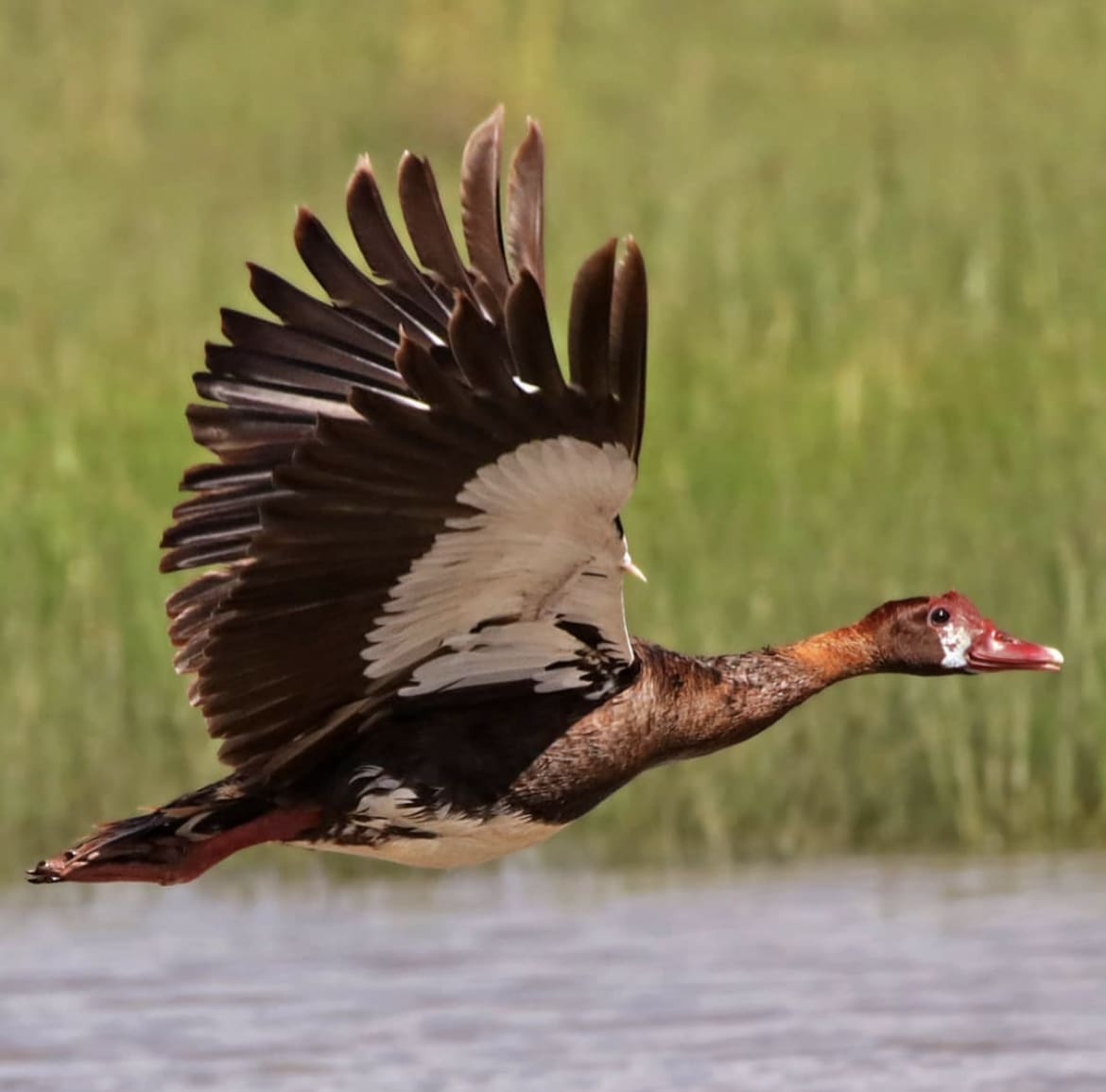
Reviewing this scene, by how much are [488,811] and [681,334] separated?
5.02m

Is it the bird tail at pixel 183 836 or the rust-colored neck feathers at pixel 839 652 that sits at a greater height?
the rust-colored neck feathers at pixel 839 652

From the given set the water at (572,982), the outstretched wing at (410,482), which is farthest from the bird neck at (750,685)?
the water at (572,982)

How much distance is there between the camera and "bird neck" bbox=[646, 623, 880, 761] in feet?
19.8

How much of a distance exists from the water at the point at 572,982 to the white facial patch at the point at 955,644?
1.09 meters

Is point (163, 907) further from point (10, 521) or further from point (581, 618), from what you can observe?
point (581, 618)

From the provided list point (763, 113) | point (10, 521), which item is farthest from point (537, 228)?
point (763, 113)

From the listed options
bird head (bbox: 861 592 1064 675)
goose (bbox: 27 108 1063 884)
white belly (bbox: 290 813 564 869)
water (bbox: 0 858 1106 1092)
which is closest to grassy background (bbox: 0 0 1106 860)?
water (bbox: 0 858 1106 1092)

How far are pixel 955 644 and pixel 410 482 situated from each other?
178cm

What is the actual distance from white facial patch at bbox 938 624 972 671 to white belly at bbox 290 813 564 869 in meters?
1.02

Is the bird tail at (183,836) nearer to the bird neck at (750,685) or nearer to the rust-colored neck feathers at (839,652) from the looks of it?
the bird neck at (750,685)

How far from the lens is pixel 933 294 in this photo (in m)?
11.0

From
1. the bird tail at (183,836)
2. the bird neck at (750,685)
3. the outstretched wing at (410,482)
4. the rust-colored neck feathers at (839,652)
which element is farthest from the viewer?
the rust-colored neck feathers at (839,652)

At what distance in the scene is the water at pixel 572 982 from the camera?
7.05 meters

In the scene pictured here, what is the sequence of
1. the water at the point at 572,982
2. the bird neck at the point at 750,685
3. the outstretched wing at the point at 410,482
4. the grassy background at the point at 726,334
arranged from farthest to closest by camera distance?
the grassy background at the point at 726,334 < the water at the point at 572,982 < the bird neck at the point at 750,685 < the outstretched wing at the point at 410,482
